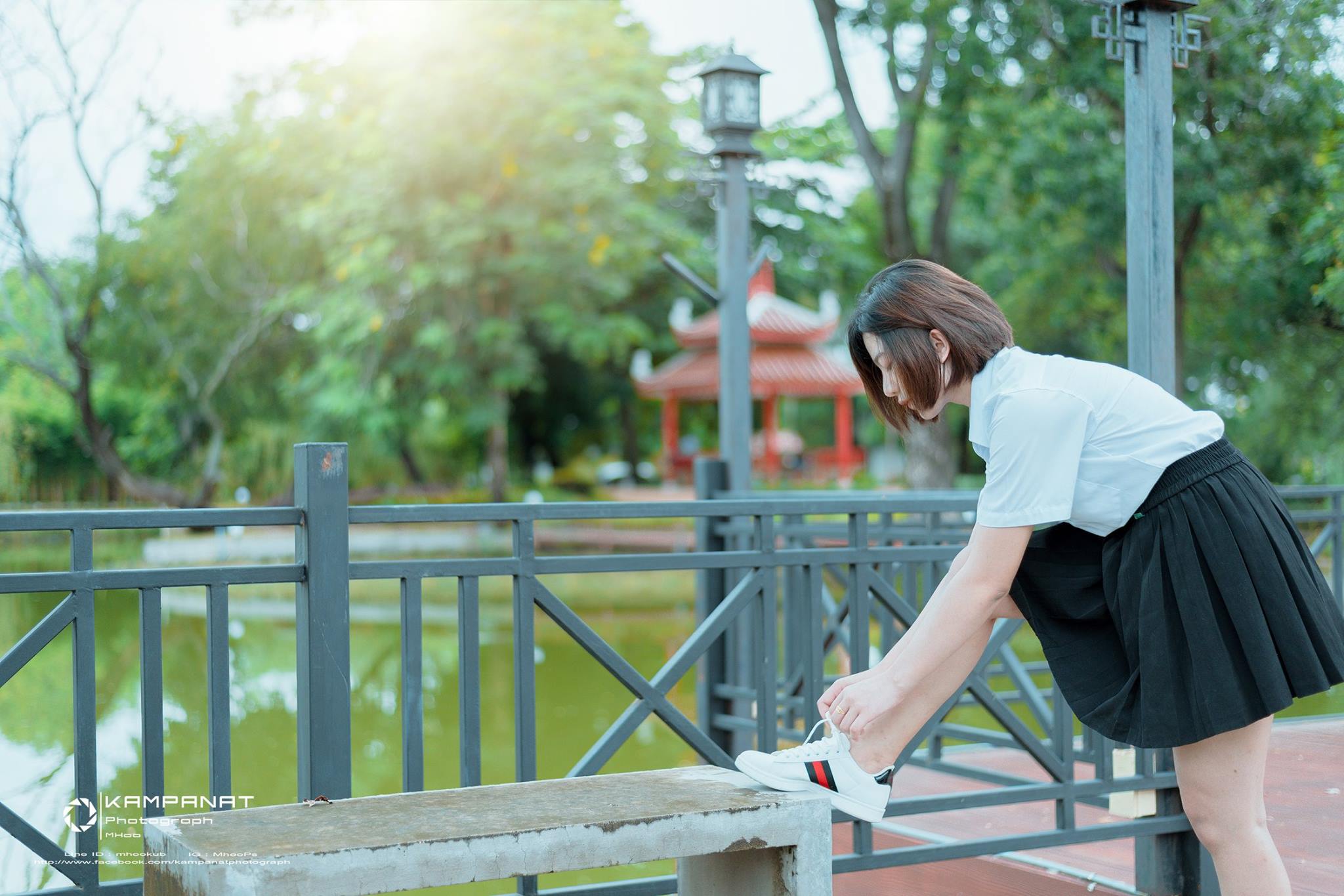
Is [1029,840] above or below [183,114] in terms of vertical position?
below

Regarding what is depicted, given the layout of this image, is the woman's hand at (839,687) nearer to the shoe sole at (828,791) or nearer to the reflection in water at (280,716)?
the shoe sole at (828,791)

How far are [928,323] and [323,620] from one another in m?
1.20

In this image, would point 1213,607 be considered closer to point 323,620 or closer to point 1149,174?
point 323,620

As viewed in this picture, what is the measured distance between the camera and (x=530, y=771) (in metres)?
2.46

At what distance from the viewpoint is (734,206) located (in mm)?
5668

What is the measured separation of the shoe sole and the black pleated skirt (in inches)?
14.7

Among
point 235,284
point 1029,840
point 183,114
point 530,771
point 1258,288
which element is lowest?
point 1029,840

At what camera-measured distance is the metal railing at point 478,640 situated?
212 centimetres

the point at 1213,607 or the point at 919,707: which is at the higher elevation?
the point at 1213,607

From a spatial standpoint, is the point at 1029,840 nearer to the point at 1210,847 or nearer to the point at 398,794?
the point at 1210,847

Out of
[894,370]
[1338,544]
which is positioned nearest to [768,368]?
[1338,544]

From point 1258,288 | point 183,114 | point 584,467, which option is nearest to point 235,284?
point 183,114

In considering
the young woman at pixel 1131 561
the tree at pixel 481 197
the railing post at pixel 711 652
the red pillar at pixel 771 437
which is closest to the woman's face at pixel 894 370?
the young woman at pixel 1131 561

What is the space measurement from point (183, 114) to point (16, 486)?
7.04m
